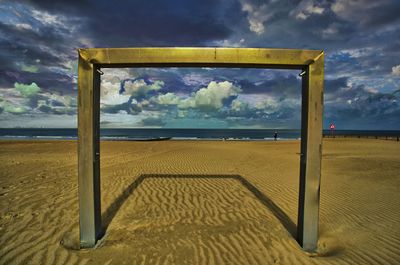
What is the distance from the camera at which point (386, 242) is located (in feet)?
14.8

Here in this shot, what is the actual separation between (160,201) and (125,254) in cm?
289

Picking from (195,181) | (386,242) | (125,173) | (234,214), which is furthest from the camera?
(125,173)

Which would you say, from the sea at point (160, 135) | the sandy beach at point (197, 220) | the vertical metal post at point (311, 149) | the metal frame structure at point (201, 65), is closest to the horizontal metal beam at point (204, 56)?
the metal frame structure at point (201, 65)

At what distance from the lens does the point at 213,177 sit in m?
10.0

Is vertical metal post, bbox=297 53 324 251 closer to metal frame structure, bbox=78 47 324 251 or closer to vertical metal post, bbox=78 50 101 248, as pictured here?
metal frame structure, bbox=78 47 324 251

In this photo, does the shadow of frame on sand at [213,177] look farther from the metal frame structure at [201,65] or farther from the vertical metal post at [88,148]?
the metal frame structure at [201,65]

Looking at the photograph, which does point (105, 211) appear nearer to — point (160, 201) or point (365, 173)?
point (160, 201)

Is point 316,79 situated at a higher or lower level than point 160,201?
higher

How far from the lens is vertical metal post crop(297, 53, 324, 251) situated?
3951 mm

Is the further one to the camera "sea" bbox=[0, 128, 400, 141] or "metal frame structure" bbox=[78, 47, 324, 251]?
"sea" bbox=[0, 128, 400, 141]

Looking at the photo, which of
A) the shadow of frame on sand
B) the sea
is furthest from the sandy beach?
the sea

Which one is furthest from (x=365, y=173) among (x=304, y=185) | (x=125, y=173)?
(x=125, y=173)

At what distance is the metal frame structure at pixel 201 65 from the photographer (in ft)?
13.0

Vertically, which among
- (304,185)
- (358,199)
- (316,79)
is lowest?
(358,199)
